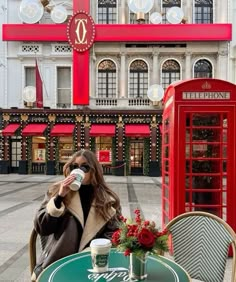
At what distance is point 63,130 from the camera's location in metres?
21.8

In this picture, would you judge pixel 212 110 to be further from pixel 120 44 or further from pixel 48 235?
pixel 120 44

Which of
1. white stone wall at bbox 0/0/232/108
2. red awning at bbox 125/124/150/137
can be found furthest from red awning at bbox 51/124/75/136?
red awning at bbox 125/124/150/137

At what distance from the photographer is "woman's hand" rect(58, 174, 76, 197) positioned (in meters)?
2.66

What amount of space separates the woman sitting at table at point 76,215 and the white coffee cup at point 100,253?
0.61 meters

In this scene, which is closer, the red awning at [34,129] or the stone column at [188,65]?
the red awning at [34,129]

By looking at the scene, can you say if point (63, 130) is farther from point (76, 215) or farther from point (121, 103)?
point (76, 215)

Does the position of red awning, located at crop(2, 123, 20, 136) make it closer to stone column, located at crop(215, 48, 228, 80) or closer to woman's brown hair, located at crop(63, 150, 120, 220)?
stone column, located at crop(215, 48, 228, 80)

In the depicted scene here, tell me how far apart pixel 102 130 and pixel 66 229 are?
743 inches

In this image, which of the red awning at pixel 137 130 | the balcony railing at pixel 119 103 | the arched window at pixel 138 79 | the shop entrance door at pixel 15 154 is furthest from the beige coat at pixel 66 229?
the shop entrance door at pixel 15 154

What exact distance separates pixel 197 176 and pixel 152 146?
55.5ft

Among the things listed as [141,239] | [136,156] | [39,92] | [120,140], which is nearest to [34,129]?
[39,92]

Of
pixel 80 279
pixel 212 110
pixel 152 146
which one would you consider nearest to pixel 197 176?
pixel 212 110

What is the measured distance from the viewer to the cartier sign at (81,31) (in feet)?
73.1

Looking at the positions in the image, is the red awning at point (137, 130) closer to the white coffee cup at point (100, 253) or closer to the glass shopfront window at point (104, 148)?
the glass shopfront window at point (104, 148)
